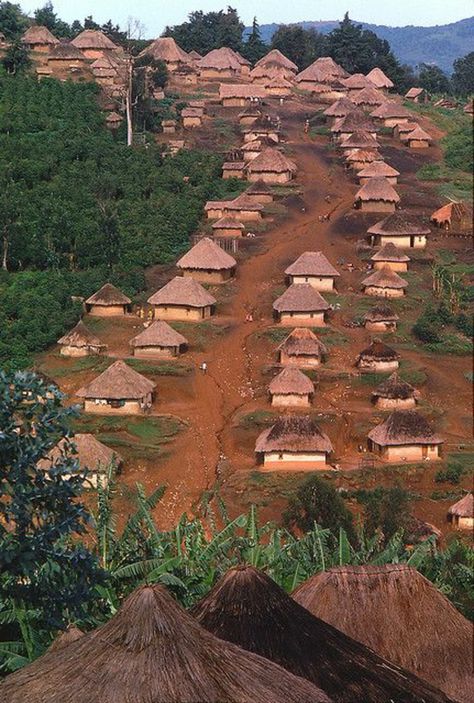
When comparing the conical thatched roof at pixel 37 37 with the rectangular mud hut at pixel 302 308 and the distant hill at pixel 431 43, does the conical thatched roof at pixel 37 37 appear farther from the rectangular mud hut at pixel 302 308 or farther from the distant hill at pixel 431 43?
the distant hill at pixel 431 43

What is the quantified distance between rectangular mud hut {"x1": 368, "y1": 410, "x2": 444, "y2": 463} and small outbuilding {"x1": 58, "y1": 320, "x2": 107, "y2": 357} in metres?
8.50

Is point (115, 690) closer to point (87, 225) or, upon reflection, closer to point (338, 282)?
point (338, 282)

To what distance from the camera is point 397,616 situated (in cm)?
1088

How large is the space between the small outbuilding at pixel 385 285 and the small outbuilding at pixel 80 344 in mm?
8408

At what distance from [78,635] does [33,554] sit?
703 mm

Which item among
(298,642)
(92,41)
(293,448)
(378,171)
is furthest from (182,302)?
(92,41)

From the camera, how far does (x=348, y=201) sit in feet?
154

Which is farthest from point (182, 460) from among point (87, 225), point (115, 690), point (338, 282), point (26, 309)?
point (115, 690)

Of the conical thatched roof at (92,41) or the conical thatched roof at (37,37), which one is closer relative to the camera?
the conical thatched roof at (37,37)

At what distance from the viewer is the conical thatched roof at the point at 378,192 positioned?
45312 millimetres

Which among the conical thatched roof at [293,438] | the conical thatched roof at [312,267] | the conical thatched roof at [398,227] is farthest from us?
the conical thatched roof at [398,227]

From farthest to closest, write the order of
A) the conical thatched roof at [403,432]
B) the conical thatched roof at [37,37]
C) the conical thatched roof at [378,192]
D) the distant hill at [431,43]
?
the distant hill at [431,43] → the conical thatched roof at [37,37] → the conical thatched roof at [378,192] → the conical thatched roof at [403,432]

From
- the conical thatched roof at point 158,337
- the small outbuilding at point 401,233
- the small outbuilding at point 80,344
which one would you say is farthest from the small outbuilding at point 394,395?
the small outbuilding at point 401,233

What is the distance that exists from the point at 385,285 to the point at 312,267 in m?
2.19
